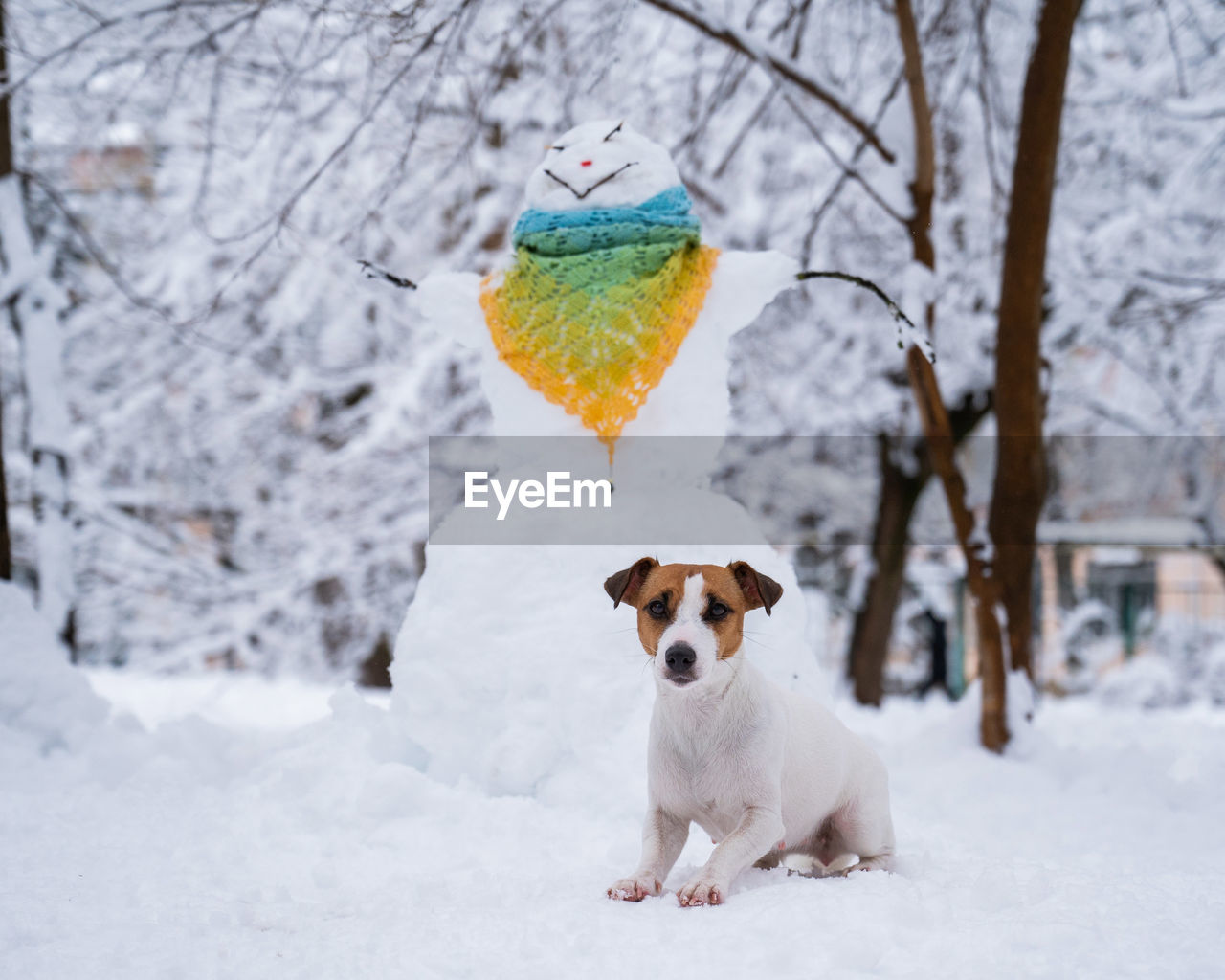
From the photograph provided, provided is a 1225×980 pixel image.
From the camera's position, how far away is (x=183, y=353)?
8.94 meters

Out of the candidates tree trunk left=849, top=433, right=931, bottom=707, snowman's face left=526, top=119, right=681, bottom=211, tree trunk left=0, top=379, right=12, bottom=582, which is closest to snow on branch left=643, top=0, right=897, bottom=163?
snowman's face left=526, top=119, right=681, bottom=211

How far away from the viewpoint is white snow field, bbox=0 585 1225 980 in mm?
1849

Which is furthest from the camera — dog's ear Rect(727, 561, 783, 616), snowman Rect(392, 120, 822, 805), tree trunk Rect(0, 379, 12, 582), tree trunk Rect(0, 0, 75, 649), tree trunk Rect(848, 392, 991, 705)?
tree trunk Rect(848, 392, 991, 705)

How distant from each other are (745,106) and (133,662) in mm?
7803

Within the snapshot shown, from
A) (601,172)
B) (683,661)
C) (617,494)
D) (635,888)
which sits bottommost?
(635,888)

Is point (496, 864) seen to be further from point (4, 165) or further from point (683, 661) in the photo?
point (4, 165)

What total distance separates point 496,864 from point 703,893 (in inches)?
33.4

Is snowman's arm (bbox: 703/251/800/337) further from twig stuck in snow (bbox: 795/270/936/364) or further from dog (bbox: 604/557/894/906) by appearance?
dog (bbox: 604/557/894/906)

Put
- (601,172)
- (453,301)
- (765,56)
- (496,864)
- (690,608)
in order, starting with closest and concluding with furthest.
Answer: (690,608) < (496,864) < (601,172) < (453,301) < (765,56)

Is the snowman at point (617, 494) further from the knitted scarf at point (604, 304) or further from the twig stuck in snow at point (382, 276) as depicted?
the twig stuck in snow at point (382, 276)

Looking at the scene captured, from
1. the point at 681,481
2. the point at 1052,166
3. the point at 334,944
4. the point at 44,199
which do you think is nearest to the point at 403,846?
the point at 334,944

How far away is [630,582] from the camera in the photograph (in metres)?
2.38

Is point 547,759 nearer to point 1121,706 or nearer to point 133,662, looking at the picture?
point 133,662

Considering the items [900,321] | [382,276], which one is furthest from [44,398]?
[900,321]
